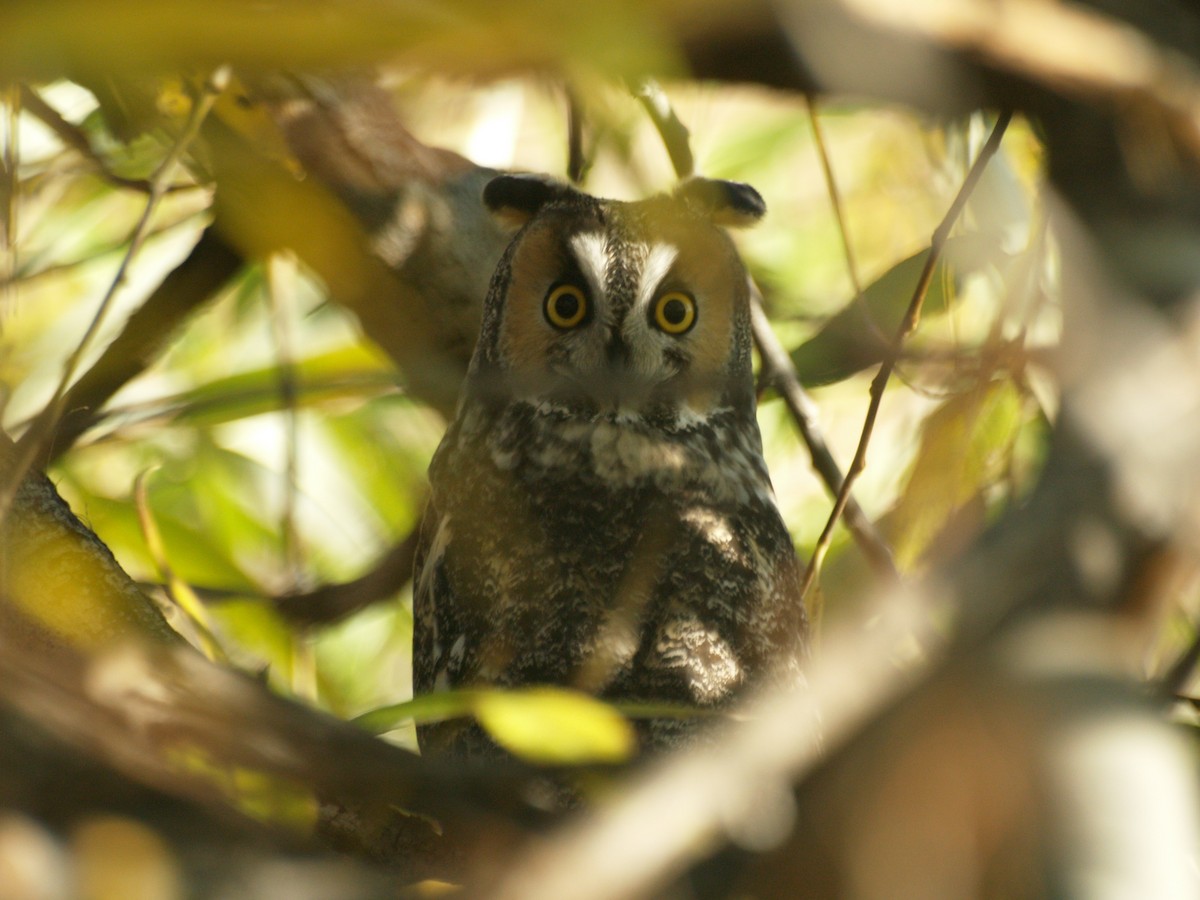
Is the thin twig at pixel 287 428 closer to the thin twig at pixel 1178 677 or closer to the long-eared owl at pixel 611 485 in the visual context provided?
the long-eared owl at pixel 611 485

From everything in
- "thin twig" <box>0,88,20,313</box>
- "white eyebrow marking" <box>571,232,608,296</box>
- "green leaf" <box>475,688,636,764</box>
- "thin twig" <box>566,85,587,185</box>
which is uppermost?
"thin twig" <box>566,85,587,185</box>

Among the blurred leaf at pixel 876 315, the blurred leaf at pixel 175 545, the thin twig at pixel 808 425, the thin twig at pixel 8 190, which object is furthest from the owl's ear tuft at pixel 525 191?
the thin twig at pixel 8 190

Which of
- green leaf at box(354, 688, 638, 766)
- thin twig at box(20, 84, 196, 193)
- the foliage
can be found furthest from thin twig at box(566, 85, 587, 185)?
green leaf at box(354, 688, 638, 766)

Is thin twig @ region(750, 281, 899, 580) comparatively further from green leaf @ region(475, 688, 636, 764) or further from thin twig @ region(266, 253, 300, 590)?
green leaf @ region(475, 688, 636, 764)

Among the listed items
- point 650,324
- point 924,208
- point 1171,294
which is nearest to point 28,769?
point 1171,294

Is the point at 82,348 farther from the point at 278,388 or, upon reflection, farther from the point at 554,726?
the point at 554,726

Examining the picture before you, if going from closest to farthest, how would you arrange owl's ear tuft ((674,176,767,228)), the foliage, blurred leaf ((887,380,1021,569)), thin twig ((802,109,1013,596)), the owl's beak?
the foliage, thin twig ((802,109,1013,596)), blurred leaf ((887,380,1021,569)), the owl's beak, owl's ear tuft ((674,176,767,228))

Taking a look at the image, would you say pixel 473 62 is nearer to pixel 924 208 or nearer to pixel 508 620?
pixel 508 620
